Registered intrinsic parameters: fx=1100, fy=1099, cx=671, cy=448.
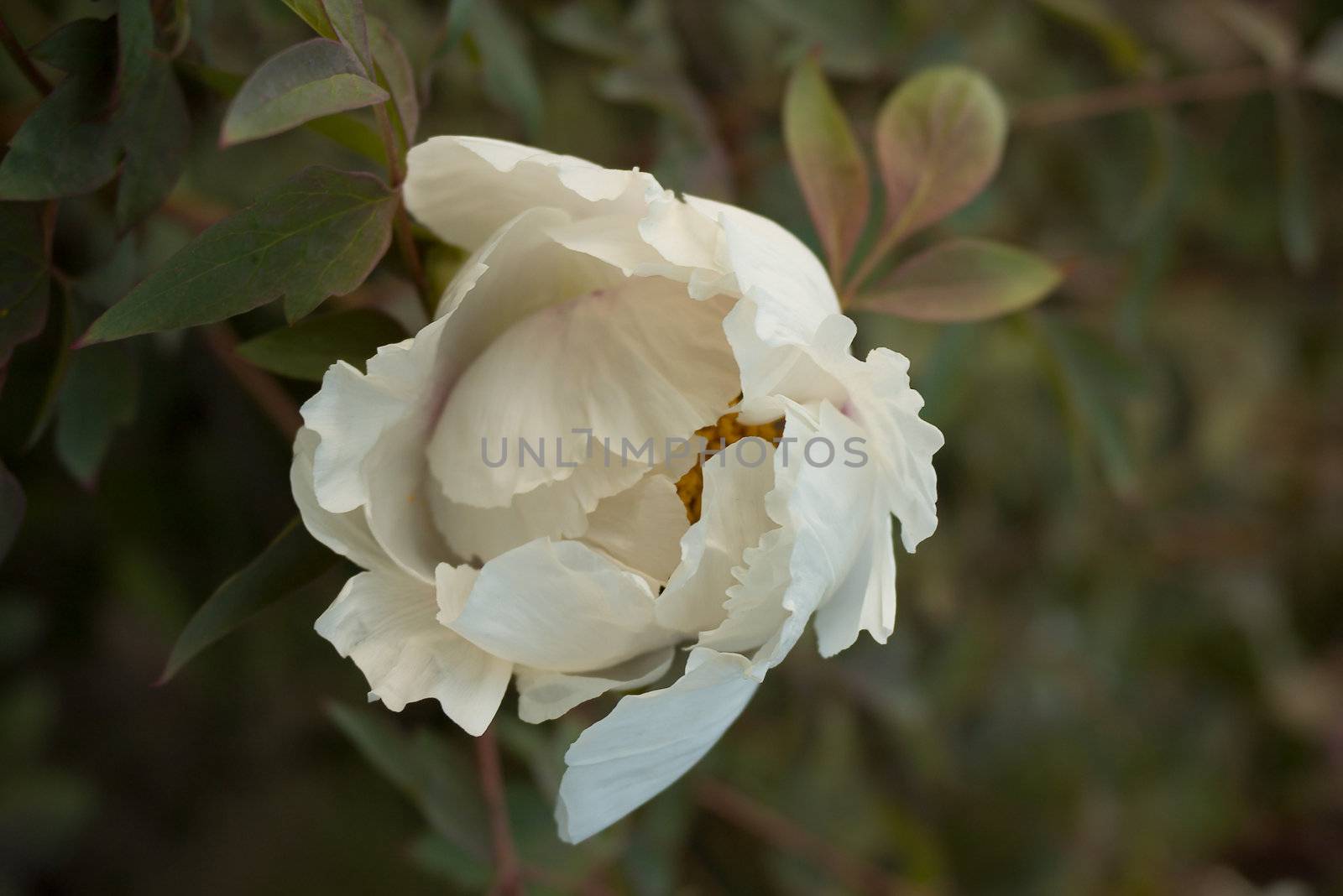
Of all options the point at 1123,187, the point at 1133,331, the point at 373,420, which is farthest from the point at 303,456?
the point at 1123,187

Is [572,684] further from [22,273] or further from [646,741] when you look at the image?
[22,273]

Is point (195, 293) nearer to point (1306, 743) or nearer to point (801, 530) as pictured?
point (801, 530)

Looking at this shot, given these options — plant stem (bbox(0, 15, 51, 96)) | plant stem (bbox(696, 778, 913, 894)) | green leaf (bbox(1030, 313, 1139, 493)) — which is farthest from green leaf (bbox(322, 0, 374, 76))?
plant stem (bbox(696, 778, 913, 894))

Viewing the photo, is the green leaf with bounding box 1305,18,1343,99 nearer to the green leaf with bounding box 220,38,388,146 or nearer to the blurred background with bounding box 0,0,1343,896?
the blurred background with bounding box 0,0,1343,896

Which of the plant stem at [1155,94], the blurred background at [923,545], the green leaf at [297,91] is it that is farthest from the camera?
the plant stem at [1155,94]

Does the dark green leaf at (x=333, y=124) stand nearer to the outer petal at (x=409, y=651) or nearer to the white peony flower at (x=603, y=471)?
the white peony flower at (x=603, y=471)

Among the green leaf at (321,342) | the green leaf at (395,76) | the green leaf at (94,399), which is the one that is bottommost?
the green leaf at (94,399)

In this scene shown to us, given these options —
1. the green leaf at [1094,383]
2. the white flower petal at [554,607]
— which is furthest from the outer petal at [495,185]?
the green leaf at [1094,383]
